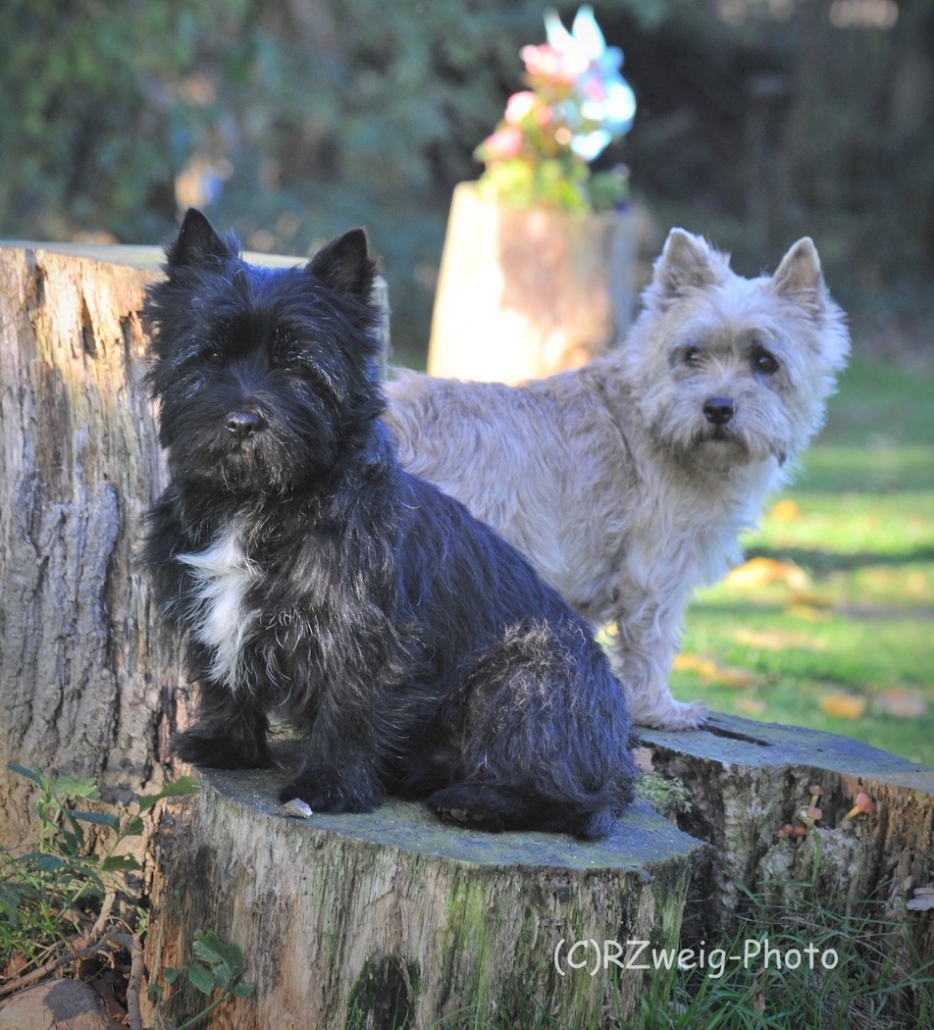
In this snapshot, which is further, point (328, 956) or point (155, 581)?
point (155, 581)

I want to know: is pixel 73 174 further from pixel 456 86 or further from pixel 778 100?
pixel 778 100

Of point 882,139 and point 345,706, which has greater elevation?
point 882,139

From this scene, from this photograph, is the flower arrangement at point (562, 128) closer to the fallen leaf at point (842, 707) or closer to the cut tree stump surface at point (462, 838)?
the fallen leaf at point (842, 707)

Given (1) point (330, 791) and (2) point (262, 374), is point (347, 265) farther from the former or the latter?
(1) point (330, 791)

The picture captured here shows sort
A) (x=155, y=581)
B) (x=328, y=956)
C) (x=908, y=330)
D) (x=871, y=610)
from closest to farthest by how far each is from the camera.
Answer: (x=328, y=956) < (x=155, y=581) < (x=871, y=610) < (x=908, y=330)

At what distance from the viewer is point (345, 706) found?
328 centimetres

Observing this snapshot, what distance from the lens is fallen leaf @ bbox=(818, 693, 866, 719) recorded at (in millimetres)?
6348

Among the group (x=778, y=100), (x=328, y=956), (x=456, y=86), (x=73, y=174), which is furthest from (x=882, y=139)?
(x=328, y=956)

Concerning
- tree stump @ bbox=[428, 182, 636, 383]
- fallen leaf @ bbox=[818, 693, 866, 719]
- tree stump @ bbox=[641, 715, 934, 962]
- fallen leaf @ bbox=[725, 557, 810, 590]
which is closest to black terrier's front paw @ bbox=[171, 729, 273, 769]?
tree stump @ bbox=[641, 715, 934, 962]

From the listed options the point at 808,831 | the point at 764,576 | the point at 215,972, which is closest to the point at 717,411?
the point at 808,831

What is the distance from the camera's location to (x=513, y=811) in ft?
11.0

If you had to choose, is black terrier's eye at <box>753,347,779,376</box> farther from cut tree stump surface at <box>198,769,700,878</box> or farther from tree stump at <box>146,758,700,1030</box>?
tree stump at <box>146,758,700,1030</box>

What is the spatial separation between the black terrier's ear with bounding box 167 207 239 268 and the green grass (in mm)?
2835

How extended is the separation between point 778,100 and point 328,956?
1937 cm
